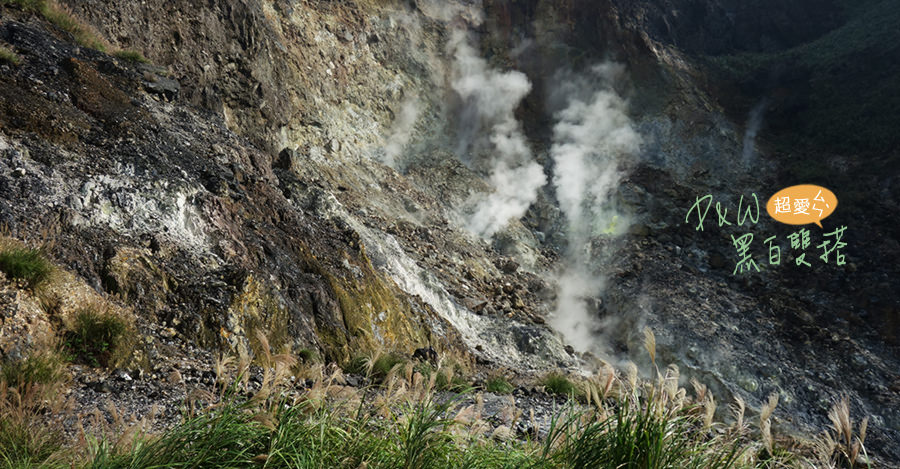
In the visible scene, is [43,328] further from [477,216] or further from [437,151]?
[437,151]

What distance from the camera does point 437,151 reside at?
2044 centimetres

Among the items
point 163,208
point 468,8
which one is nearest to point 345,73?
point 468,8

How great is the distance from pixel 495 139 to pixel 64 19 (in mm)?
16503

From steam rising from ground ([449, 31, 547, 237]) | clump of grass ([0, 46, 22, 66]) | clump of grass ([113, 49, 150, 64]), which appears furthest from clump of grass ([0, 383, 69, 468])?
steam rising from ground ([449, 31, 547, 237])

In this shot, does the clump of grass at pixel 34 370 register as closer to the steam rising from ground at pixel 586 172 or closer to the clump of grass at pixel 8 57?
the clump of grass at pixel 8 57

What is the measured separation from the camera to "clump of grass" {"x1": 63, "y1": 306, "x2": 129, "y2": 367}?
404 cm

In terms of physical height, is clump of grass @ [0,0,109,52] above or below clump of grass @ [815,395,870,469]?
above

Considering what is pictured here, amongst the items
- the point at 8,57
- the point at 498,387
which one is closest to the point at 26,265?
the point at 8,57

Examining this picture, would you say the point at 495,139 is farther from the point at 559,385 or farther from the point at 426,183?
the point at 559,385

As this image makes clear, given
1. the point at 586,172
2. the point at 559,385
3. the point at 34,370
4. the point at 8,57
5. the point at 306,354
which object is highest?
the point at 586,172

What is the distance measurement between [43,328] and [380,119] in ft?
55.0

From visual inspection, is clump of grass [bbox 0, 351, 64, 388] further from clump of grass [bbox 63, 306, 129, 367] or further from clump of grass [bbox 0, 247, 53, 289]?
clump of grass [bbox 0, 247, 53, 289]

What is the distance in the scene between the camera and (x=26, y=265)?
4027mm

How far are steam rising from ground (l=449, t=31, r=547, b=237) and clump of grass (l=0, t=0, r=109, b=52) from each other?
12.0 m
